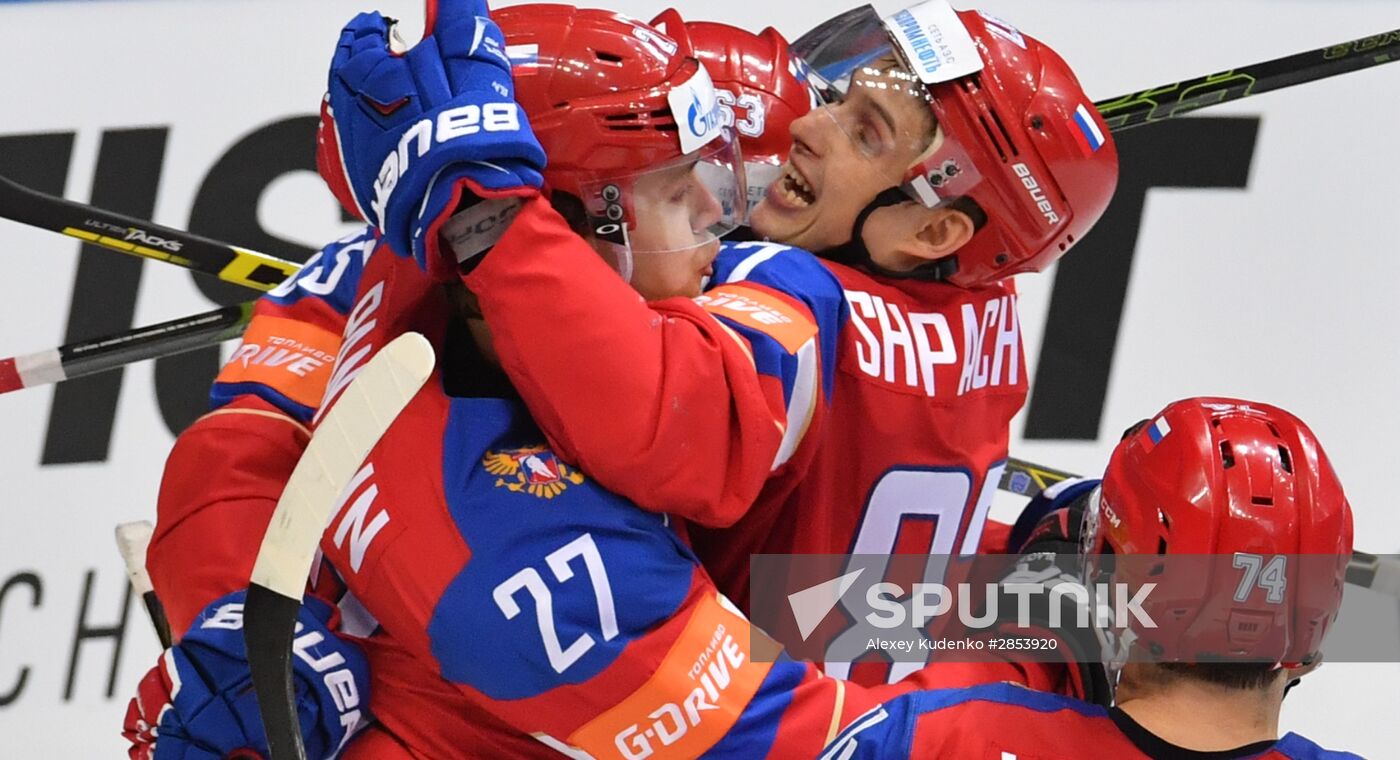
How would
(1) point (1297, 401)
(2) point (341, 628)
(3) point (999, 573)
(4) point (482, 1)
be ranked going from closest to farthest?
(4) point (482, 1), (2) point (341, 628), (3) point (999, 573), (1) point (1297, 401)

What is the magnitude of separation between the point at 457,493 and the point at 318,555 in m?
0.31

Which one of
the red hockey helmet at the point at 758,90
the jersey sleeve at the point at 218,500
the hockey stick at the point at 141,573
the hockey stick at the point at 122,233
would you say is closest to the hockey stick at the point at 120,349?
the hockey stick at the point at 122,233

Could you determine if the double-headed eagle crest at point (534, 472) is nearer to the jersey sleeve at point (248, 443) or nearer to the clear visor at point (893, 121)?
the jersey sleeve at point (248, 443)

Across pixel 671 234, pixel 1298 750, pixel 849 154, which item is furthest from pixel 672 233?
pixel 1298 750

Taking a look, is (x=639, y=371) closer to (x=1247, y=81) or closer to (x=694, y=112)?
(x=694, y=112)

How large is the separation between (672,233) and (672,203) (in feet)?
0.09

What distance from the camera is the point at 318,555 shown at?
1733mm

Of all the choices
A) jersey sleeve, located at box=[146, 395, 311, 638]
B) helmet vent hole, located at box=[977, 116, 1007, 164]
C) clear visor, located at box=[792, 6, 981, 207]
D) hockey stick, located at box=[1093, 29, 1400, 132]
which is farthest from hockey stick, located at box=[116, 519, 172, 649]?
hockey stick, located at box=[1093, 29, 1400, 132]

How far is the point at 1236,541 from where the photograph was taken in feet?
4.55

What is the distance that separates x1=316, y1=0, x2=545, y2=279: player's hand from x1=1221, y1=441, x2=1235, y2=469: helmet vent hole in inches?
23.7

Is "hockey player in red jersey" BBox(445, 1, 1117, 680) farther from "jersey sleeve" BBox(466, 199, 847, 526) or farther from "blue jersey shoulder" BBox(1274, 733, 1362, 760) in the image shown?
"blue jersey shoulder" BBox(1274, 733, 1362, 760)

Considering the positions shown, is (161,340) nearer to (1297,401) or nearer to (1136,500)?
(1136,500)

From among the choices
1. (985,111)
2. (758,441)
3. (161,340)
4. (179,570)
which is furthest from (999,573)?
(161,340)

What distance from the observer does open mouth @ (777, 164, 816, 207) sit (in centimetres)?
192
